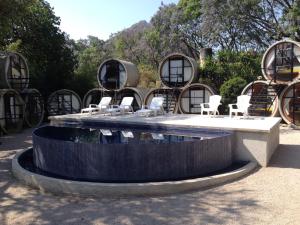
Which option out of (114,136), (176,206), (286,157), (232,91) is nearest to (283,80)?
(232,91)

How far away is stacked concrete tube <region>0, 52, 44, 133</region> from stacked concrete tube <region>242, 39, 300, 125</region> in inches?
424

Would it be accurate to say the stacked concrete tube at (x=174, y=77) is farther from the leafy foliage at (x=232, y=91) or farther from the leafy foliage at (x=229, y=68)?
the leafy foliage at (x=232, y=91)

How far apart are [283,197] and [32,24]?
20.0 m

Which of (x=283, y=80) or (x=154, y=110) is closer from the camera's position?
(x=154, y=110)

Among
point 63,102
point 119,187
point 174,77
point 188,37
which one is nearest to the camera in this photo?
point 119,187

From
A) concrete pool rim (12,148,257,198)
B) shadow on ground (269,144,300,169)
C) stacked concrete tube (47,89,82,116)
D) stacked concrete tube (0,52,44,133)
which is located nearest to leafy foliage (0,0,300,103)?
stacked concrete tube (47,89,82,116)

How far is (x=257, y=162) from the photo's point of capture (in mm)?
8289

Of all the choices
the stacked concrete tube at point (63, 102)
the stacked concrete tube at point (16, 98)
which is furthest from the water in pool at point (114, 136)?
the stacked concrete tube at point (63, 102)

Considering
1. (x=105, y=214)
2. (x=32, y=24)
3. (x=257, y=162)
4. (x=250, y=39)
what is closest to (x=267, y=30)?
(x=250, y=39)

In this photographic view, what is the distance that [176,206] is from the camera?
5.64 meters

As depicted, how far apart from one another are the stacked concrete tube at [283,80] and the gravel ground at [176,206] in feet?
27.2

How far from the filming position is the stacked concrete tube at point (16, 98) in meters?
15.4

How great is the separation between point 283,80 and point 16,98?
12.2m

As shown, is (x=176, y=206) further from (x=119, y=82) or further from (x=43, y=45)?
(x=43, y=45)
